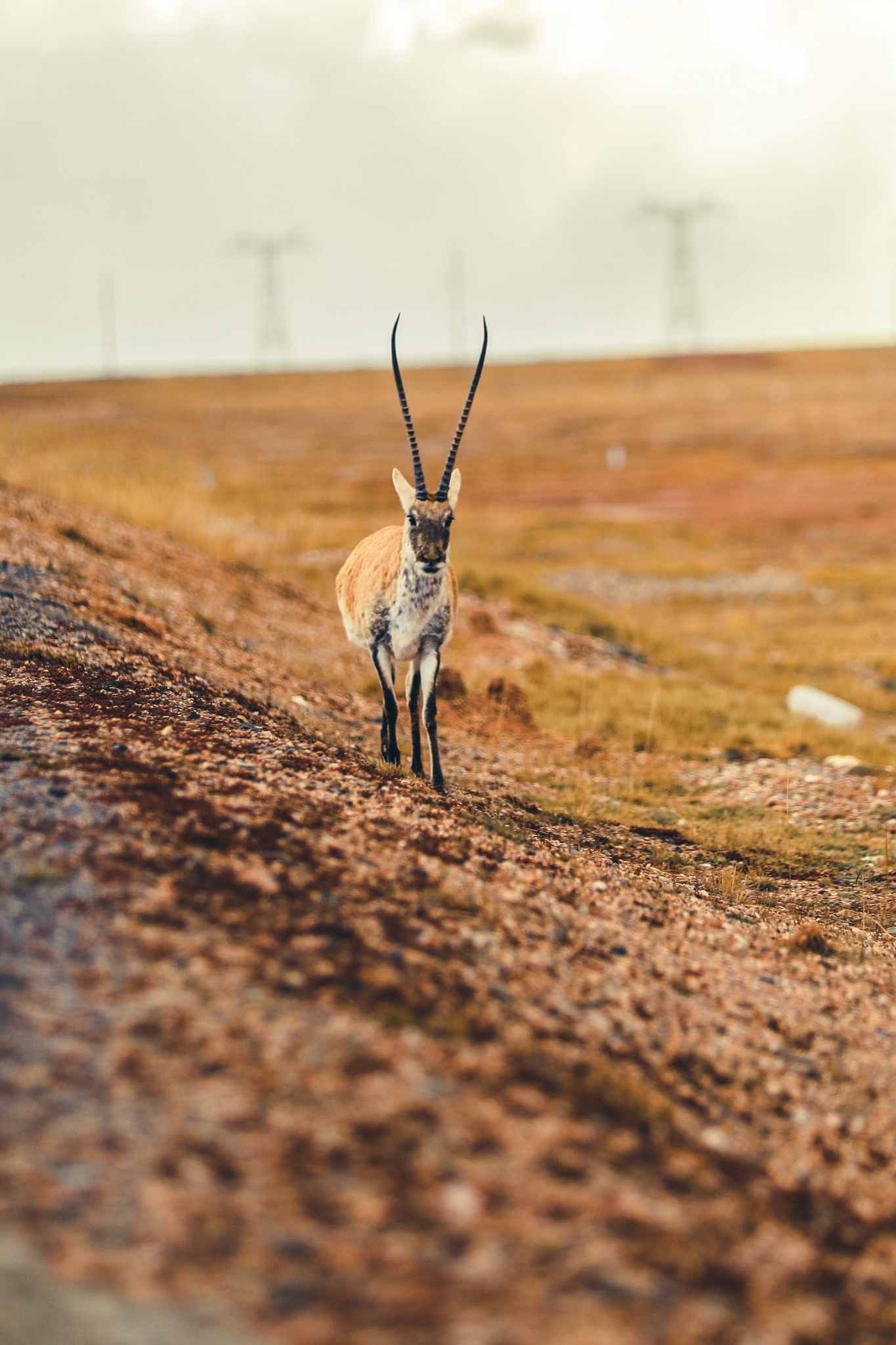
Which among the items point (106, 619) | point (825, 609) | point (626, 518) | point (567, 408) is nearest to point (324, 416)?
point (567, 408)

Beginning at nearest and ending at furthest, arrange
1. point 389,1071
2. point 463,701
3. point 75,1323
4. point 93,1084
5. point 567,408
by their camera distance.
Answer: point 75,1323, point 93,1084, point 389,1071, point 463,701, point 567,408

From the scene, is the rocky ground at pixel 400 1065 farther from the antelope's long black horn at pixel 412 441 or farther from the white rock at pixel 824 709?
the white rock at pixel 824 709

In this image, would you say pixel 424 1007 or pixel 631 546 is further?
pixel 631 546

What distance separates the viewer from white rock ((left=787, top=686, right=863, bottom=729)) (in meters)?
15.4

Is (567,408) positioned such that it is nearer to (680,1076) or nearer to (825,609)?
(825,609)

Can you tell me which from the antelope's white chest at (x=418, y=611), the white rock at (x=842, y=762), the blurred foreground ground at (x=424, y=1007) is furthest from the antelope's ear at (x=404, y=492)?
the white rock at (x=842, y=762)

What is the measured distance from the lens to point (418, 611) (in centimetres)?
892

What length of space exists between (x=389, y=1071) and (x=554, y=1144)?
0.69 m

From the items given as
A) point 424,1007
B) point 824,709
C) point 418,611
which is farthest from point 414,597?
point 824,709

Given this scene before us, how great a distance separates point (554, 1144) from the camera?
165 inches

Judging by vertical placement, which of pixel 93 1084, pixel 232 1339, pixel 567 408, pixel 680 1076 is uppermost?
pixel 567 408

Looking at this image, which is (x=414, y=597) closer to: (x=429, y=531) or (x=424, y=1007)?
(x=429, y=531)

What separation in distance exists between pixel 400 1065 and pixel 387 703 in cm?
542

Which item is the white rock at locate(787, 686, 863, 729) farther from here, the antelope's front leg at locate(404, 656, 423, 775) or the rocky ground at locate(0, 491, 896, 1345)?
the antelope's front leg at locate(404, 656, 423, 775)
